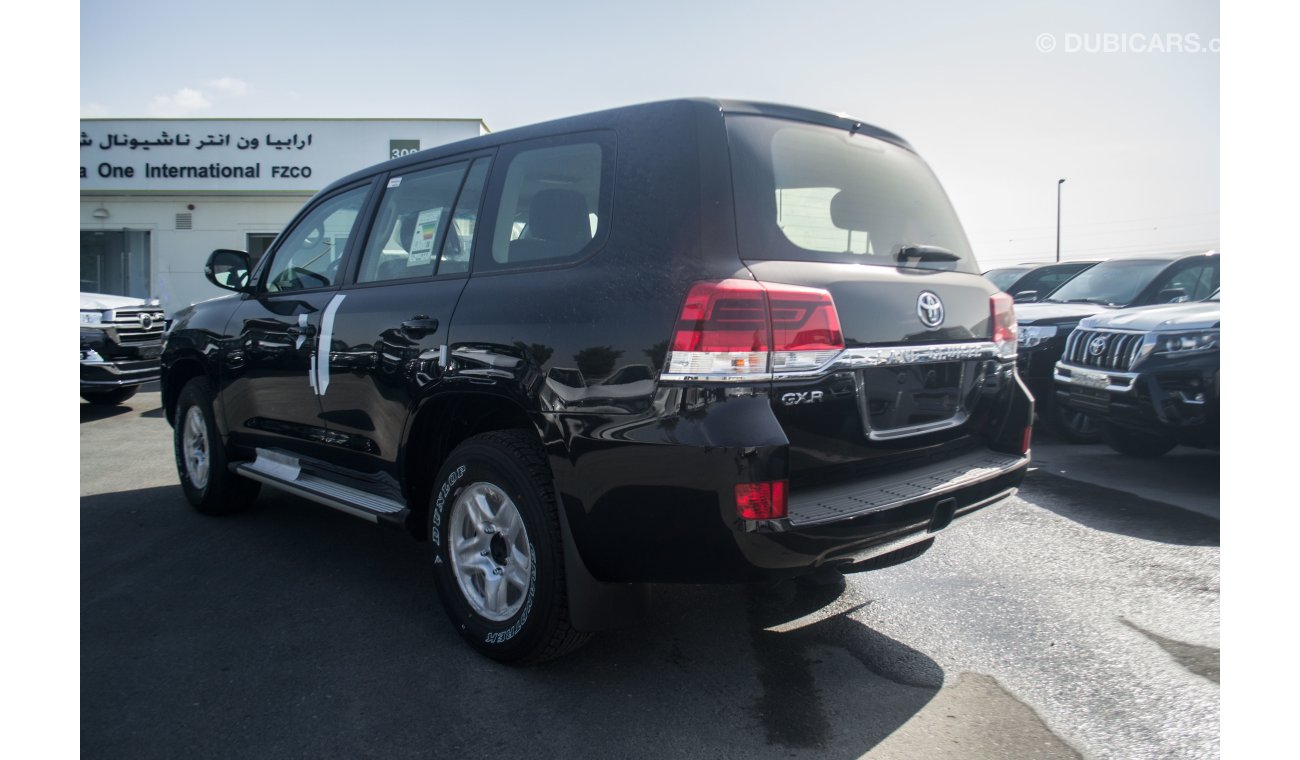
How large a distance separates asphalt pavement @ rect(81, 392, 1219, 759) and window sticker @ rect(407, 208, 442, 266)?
4.90 feet

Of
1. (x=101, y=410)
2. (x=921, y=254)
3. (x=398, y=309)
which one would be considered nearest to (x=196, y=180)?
(x=101, y=410)

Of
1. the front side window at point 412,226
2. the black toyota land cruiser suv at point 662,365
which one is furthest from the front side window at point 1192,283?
the front side window at point 412,226

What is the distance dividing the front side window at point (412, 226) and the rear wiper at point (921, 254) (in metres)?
1.73

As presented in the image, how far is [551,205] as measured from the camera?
3.27 meters

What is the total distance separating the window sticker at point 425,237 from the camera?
3797 mm

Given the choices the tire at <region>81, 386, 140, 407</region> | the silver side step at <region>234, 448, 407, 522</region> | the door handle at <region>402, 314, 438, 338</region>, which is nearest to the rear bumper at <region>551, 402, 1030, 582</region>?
the door handle at <region>402, 314, 438, 338</region>

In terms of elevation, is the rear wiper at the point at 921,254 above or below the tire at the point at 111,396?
above

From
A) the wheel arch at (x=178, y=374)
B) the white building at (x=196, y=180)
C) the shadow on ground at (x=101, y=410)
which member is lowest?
the shadow on ground at (x=101, y=410)

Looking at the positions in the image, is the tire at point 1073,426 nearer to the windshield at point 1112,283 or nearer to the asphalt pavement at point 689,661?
the windshield at point 1112,283

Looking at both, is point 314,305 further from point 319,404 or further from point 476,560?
point 476,560

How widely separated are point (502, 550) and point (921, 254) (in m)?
1.85

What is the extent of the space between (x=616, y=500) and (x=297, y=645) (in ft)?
5.31

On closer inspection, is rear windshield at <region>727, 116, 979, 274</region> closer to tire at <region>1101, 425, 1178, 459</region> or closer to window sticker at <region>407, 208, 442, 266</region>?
window sticker at <region>407, 208, 442, 266</region>

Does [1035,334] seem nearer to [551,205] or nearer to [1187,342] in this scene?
[1187,342]
